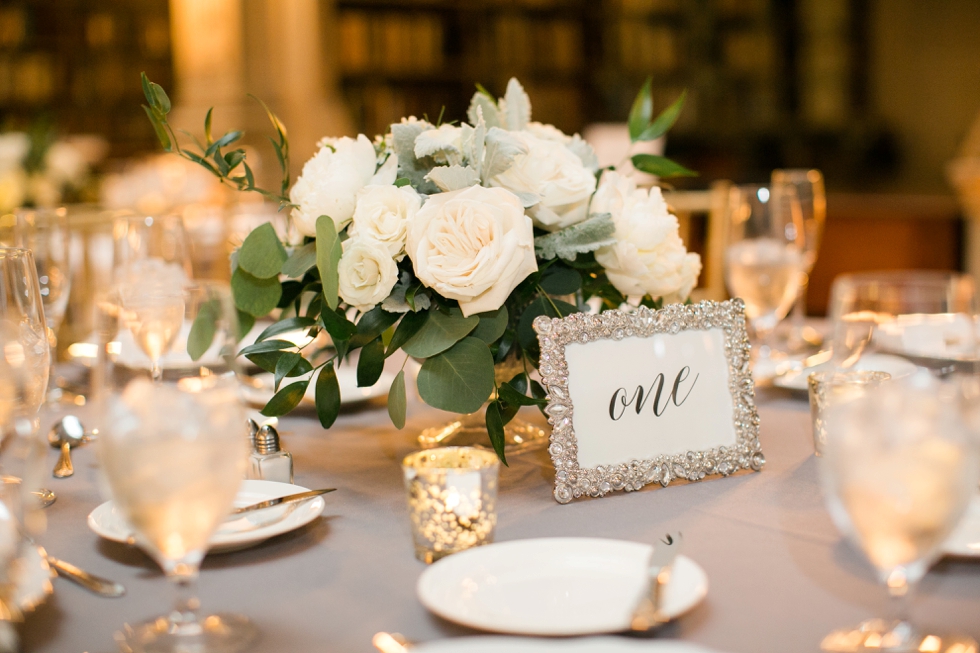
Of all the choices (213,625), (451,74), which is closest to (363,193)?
(213,625)

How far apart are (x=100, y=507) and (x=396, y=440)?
1.28 feet

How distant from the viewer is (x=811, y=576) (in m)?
0.76

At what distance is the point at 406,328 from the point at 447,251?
4.0 inches

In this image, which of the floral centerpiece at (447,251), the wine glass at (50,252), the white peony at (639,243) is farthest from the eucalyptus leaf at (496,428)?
the wine glass at (50,252)

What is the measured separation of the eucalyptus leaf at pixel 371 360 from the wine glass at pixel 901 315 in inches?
18.2

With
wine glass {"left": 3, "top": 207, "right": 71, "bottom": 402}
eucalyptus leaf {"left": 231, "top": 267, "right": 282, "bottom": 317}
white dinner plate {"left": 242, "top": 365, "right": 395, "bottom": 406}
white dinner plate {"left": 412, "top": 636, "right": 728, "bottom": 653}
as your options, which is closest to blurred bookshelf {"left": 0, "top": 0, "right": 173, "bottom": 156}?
wine glass {"left": 3, "top": 207, "right": 71, "bottom": 402}

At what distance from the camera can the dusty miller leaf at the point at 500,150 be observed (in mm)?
998

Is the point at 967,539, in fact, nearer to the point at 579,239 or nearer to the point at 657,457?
the point at 657,457

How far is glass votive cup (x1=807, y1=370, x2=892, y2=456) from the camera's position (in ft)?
3.27

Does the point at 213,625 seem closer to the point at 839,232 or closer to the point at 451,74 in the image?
the point at 839,232

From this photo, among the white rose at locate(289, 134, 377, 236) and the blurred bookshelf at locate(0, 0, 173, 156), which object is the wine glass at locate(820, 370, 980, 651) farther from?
the blurred bookshelf at locate(0, 0, 173, 156)

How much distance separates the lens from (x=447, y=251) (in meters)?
0.96

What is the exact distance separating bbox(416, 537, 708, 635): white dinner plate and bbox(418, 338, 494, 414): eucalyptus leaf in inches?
8.8

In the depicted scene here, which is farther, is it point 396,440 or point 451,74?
point 451,74
